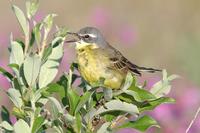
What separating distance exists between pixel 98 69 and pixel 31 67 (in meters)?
1.81

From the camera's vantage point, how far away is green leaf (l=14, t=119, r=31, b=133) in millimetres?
3758

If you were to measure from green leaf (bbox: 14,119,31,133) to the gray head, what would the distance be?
5.48 ft

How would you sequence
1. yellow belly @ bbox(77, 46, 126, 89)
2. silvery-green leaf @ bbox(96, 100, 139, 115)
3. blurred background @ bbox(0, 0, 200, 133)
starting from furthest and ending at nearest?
blurred background @ bbox(0, 0, 200, 133)
yellow belly @ bbox(77, 46, 126, 89)
silvery-green leaf @ bbox(96, 100, 139, 115)

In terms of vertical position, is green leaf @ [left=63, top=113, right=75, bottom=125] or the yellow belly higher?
green leaf @ [left=63, top=113, right=75, bottom=125]

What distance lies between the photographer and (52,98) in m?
3.75

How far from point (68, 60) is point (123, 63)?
1792 mm

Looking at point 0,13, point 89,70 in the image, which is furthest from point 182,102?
point 0,13

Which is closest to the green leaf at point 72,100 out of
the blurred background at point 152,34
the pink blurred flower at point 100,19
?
the blurred background at point 152,34

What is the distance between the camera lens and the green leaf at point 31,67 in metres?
3.81

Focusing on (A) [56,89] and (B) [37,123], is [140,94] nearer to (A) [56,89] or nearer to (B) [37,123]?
(A) [56,89]

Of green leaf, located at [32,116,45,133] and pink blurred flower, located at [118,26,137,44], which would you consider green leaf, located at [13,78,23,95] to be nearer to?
green leaf, located at [32,116,45,133]

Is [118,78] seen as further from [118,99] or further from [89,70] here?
[118,99]

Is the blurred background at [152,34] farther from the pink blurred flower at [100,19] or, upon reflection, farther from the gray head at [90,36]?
the gray head at [90,36]

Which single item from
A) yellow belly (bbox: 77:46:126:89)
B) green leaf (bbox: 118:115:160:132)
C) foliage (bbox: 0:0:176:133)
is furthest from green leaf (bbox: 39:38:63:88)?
yellow belly (bbox: 77:46:126:89)
